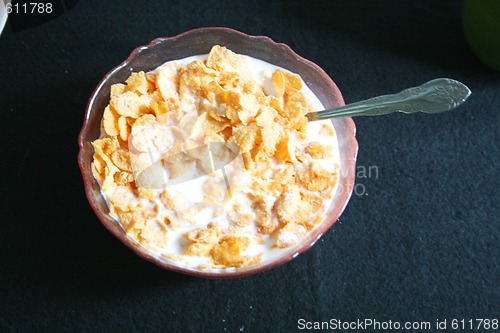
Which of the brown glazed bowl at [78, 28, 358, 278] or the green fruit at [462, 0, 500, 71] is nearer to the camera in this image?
the brown glazed bowl at [78, 28, 358, 278]

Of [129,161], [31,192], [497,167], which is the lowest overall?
[497,167]

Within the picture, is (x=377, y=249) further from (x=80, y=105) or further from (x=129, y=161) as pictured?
(x=80, y=105)

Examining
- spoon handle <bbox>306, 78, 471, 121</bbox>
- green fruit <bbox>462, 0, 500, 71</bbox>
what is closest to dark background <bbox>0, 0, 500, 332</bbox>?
green fruit <bbox>462, 0, 500, 71</bbox>

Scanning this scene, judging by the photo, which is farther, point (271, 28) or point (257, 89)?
point (271, 28)

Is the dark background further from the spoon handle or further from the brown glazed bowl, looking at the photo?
the spoon handle

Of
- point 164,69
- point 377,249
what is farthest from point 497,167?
point 164,69

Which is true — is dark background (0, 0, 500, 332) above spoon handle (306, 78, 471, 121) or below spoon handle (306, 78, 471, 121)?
below

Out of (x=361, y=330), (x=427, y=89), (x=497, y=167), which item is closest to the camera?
(x=427, y=89)

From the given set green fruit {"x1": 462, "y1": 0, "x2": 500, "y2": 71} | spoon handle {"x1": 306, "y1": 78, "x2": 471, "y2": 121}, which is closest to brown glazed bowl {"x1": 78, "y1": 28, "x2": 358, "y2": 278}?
spoon handle {"x1": 306, "y1": 78, "x2": 471, "y2": 121}
